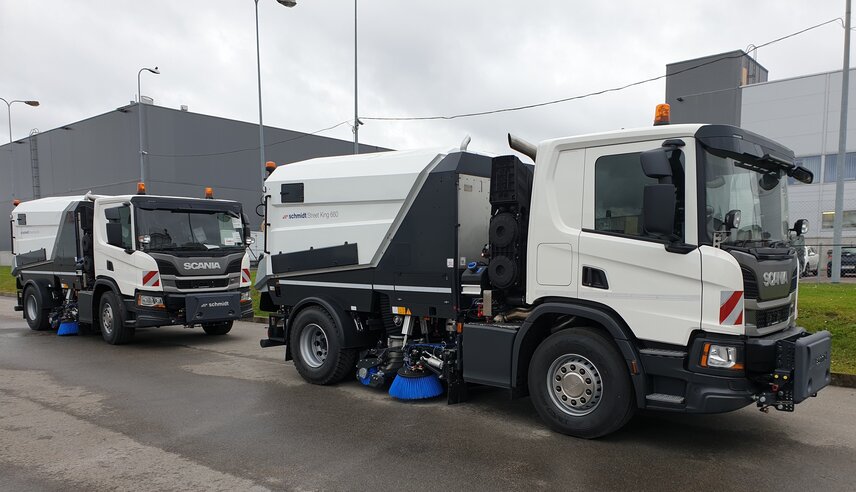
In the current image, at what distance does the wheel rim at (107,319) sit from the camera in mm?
10469

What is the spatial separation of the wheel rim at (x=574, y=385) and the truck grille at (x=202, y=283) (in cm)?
728

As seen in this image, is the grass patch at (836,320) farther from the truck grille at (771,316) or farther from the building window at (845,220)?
the building window at (845,220)

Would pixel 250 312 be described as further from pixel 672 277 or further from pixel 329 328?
pixel 672 277

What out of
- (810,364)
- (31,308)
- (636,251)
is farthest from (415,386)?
(31,308)

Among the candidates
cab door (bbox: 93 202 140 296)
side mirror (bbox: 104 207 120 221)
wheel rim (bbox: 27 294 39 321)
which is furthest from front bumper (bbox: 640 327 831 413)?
wheel rim (bbox: 27 294 39 321)

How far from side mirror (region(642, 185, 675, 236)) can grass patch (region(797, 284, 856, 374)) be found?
464 centimetres

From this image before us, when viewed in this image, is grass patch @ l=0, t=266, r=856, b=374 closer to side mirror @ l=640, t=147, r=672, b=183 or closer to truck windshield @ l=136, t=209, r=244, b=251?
side mirror @ l=640, t=147, r=672, b=183

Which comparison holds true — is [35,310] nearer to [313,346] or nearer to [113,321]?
[113,321]

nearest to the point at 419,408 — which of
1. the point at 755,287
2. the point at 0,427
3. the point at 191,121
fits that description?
the point at 755,287

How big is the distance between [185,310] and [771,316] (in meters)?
8.86

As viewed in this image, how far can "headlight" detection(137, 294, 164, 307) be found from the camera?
978 cm

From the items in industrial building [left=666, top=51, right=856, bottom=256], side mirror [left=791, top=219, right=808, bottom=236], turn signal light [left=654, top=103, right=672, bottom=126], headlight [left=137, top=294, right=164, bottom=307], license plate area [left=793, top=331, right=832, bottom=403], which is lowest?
headlight [left=137, top=294, right=164, bottom=307]

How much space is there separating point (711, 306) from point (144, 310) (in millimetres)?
9013

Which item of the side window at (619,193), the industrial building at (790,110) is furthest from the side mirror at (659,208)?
the industrial building at (790,110)
